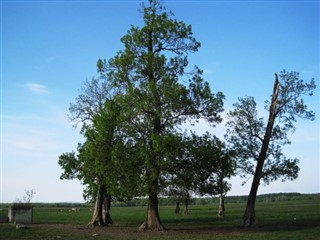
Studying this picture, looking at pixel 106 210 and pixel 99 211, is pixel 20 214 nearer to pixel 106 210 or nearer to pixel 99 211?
pixel 99 211

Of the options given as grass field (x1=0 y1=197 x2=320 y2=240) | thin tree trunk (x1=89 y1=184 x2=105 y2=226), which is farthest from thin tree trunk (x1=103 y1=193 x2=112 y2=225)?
thin tree trunk (x1=89 y1=184 x2=105 y2=226)

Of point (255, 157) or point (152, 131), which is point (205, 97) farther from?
point (255, 157)

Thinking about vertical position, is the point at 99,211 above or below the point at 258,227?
above

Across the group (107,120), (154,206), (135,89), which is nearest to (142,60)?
(135,89)

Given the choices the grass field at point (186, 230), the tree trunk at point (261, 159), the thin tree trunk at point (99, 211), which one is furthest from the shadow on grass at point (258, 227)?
the thin tree trunk at point (99, 211)

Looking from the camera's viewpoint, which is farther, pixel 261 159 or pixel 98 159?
pixel 261 159

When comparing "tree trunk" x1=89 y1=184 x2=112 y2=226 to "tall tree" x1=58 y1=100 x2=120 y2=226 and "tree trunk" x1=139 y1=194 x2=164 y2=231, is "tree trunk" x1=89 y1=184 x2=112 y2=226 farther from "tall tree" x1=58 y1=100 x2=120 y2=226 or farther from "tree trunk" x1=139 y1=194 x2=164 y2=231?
"tree trunk" x1=139 y1=194 x2=164 y2=231

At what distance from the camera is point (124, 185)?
34.0 meters


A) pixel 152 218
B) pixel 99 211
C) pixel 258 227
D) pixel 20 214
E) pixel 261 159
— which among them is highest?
pixel 261 159

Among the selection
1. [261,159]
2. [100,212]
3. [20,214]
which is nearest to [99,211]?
[100,212]

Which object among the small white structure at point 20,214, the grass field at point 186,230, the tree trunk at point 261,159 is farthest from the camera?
the small white structure at point 20,214

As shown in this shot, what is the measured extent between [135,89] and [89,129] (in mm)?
8379

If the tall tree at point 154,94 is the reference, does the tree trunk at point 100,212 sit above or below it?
below

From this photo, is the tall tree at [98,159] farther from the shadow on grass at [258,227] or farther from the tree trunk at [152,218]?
the shadow on grass at [258,227]
